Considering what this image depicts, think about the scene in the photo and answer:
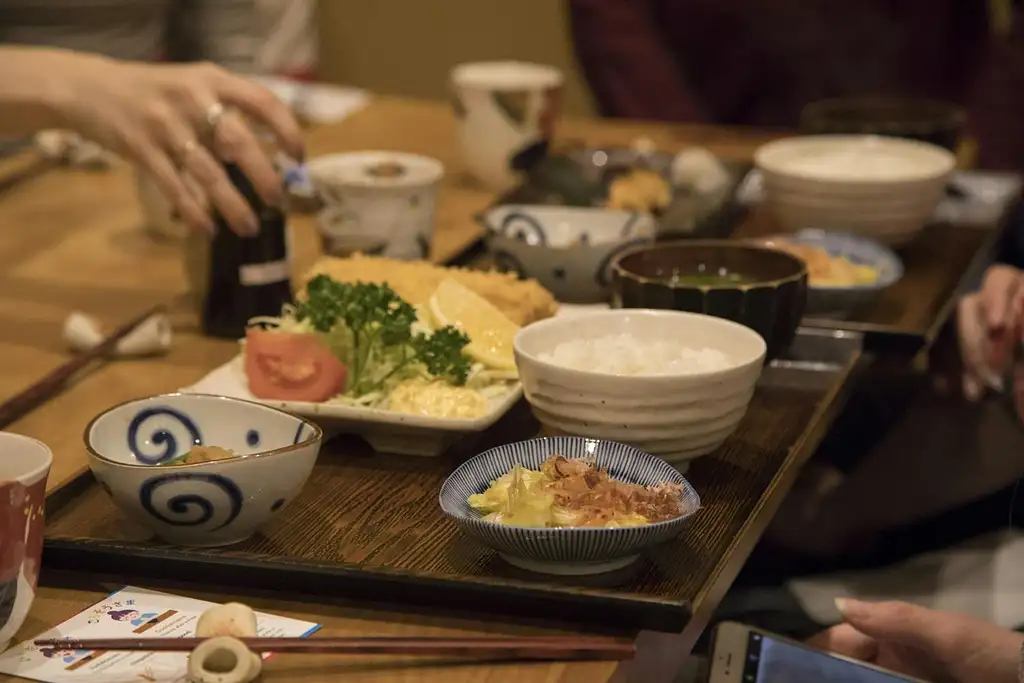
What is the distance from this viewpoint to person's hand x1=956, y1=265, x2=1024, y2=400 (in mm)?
1784

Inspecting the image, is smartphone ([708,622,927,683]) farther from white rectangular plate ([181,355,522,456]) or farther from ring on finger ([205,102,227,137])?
ring on finger ([205,102,227,137])

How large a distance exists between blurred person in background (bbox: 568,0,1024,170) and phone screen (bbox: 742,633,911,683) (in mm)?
1978

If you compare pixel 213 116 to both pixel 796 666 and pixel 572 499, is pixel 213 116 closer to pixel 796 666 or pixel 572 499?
pixel 572 499

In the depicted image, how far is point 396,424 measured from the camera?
130 centimetres

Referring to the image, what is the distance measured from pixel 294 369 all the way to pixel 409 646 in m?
0.45

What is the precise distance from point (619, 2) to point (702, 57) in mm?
387

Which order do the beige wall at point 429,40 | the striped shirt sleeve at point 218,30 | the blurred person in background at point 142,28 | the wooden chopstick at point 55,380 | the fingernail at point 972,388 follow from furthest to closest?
the beige wall at point 429,40 → the striped shirt sleeve at point 218,30 → the blurred person in background at point 142,28 → the fingernail at point 972,388 → the wooden chopstick at point 55,380

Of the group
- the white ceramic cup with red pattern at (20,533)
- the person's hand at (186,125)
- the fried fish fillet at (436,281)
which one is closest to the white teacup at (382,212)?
the person's hand at (186,125)

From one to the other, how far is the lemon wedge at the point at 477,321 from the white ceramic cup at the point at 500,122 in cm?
78

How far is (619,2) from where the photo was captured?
301cm

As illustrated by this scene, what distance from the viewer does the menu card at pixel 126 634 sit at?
38.3 inches

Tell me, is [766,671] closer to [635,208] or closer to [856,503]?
[856,503]

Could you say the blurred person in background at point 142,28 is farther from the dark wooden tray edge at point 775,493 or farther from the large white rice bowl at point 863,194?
the dark wooden tray edge at point 775,493

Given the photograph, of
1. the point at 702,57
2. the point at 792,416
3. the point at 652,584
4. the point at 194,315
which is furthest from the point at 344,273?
the point at 702,57
